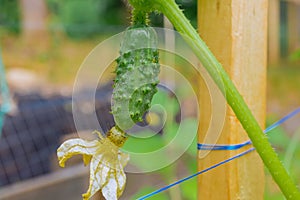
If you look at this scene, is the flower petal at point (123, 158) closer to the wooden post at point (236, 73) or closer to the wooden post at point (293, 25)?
the wooden post at point (236, 73)

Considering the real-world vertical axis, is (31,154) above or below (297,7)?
below

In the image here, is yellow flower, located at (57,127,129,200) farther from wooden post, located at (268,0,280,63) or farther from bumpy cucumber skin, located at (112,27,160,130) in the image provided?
wooden post, located at (268,0,280,63)

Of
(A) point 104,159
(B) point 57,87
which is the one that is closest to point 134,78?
(A) point 104,159

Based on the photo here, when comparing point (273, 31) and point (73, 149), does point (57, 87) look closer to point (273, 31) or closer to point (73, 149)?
point (273, 31)

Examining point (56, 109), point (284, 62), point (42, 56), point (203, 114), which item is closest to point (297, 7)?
point (284, 62)

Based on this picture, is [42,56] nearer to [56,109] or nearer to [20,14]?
[20,14]
